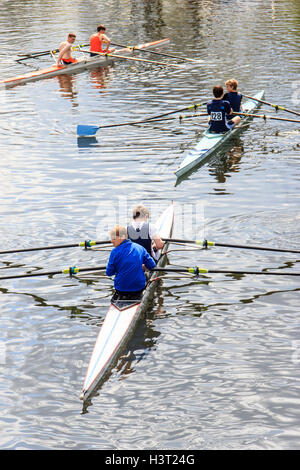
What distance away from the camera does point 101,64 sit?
106 ft

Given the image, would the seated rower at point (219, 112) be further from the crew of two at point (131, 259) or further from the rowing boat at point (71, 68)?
the rowing boat at point (71, 68)

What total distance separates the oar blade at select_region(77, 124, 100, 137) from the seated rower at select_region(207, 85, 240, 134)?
12.6ft

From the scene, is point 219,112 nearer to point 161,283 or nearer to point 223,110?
point 223,110

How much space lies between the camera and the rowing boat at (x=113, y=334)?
906cm

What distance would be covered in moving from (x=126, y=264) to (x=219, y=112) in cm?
968

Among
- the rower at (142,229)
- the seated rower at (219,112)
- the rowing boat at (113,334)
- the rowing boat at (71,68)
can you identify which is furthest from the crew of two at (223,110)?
the rowing boat at (71,68)

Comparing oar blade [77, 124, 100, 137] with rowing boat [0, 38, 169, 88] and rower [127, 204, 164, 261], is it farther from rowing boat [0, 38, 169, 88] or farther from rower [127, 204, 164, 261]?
rower [127, 204, 164, 261]

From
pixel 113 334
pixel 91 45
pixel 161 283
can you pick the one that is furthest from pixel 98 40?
pixel 113 334

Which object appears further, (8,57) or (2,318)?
(8,57)

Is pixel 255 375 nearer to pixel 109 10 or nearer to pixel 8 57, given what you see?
pixel 8 57

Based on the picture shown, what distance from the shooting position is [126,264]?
34.6 feet

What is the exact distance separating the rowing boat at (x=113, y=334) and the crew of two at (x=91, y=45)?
20071mm
